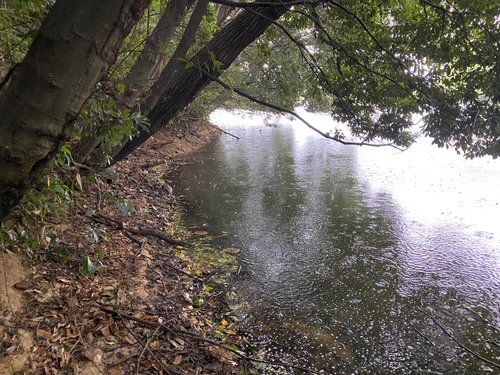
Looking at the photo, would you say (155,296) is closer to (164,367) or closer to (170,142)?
(164,367)

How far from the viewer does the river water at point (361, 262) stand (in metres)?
3.21

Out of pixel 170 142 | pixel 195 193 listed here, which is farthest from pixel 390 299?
pixel 170 142

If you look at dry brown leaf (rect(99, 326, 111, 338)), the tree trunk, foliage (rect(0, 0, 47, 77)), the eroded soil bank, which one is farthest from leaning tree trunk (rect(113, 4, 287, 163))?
dry brown leaf (rect(99, 326, 111, 338))

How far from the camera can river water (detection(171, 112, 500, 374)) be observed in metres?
3.21

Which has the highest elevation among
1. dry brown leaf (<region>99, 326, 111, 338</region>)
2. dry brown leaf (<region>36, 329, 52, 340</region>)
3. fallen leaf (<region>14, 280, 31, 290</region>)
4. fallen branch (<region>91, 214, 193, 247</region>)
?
fallen leaf (<region>14, 280, 31, 290</region>)

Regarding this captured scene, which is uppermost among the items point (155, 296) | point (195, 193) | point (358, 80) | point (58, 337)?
point (358, 80)

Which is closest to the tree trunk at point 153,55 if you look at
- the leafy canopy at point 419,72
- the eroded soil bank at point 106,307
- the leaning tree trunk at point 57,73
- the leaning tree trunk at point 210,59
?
the leaning tree trunk at point 210,59

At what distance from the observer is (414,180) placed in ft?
33.7

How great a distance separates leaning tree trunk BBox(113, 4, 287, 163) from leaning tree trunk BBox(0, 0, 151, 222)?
2125 millimetres

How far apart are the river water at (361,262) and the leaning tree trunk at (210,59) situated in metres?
2.28

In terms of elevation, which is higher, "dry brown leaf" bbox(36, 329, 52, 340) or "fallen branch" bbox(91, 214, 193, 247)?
"dry brown leaf" bbox(36, 329, 52, 340)

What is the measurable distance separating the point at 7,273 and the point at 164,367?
4.25ft

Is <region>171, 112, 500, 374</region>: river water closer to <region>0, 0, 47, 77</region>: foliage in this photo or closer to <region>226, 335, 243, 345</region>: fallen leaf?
<region>226, 335, 243, 345</region>: fallen leaf

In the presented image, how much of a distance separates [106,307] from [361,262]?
12.1 feet
